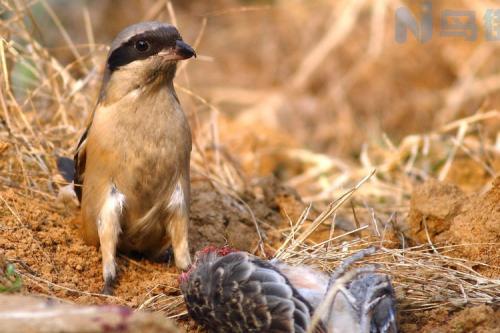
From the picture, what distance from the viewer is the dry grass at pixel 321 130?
4352 millimetres

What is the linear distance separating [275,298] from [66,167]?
7.88 feet

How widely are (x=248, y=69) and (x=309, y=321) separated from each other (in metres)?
8.71

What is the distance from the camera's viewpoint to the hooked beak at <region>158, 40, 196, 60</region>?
15.1ft

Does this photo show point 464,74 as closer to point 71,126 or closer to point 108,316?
point 71,126

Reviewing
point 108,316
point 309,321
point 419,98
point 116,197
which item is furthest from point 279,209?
point 419,98

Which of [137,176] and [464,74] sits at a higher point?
[137,176]

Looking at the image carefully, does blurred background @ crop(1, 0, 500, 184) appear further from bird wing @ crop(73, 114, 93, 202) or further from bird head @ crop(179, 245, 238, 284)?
bird head @ crop(179, 245, 238, 284)

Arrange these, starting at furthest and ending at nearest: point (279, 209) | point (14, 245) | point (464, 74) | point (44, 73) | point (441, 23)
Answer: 1. point (441, 23)
2. point (464, 74)
3. point (44, 73)
4. point (279, 209)
5. point (14, 245)

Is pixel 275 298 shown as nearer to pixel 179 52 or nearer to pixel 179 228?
pixel 179 228

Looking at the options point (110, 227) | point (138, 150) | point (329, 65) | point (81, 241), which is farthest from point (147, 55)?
point (329, 65)

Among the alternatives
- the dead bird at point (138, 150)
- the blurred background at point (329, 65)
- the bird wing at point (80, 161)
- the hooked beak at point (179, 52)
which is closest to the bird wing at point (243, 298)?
the dead bird at point (138, 150)

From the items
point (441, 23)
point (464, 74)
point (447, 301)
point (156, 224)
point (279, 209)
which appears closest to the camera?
point (447, 301)

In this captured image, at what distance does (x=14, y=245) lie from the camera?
15.2ft

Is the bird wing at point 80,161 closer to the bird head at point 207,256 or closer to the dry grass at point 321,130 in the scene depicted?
the dry grass at point 321,130
